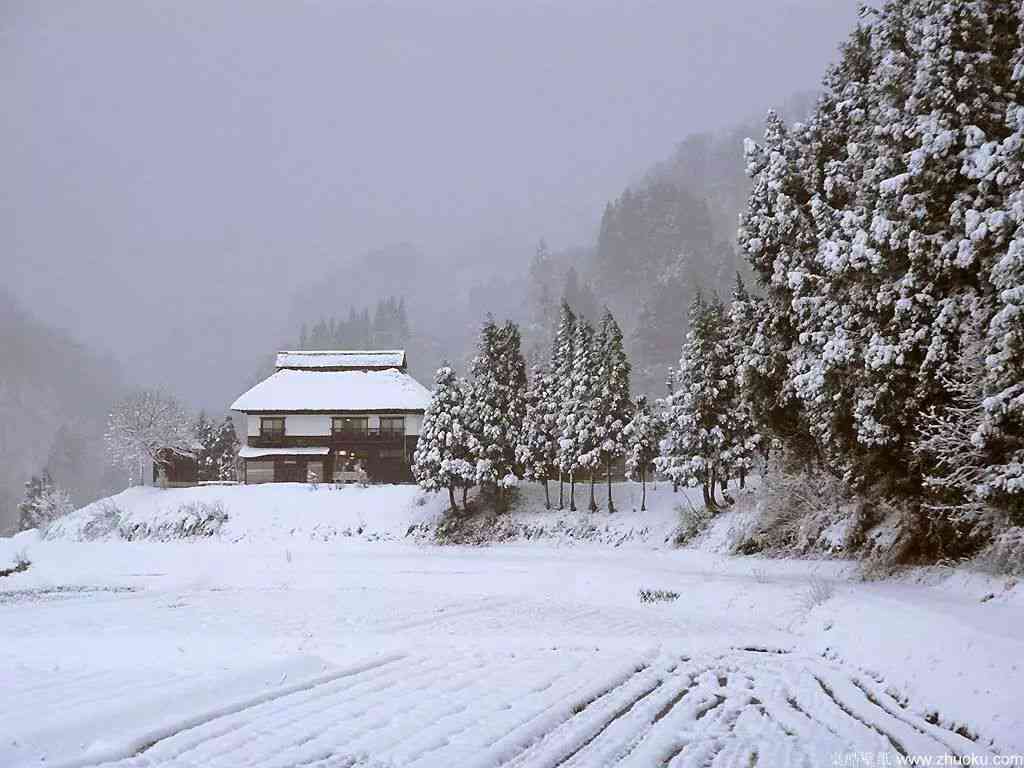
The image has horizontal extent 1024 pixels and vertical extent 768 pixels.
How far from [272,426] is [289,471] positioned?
3895mm

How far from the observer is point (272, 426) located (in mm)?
63188

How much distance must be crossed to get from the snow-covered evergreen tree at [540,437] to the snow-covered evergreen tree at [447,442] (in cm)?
356

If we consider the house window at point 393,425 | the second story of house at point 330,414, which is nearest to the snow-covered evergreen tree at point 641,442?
the second story of house at point 330,414

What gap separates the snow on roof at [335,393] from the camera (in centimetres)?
6269

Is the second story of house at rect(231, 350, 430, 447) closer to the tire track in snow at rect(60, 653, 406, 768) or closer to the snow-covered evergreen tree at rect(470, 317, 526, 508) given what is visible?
the snow-covered evergreen tree at rect(470, 317, 526, 508)

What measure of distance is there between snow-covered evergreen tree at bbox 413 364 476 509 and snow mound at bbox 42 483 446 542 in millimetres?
3136

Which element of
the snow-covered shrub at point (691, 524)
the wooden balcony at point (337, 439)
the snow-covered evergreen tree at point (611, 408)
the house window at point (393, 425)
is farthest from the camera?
the house window at point (393, 425)

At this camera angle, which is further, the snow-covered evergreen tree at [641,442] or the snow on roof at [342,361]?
the snow on roof at [342,361]

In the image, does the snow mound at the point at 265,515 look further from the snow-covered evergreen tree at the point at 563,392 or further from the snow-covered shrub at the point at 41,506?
the snow-covered shrub at the point at 41,506

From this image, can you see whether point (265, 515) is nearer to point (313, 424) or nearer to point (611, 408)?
point (313, 424)

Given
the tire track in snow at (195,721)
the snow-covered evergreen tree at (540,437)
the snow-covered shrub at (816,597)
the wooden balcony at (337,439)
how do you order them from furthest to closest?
the wooden balcony at (337,439), the snow-covered evergreen tree at (540,437), the snow-covered shrub at (816,597), the tire track in snow at (195,721)

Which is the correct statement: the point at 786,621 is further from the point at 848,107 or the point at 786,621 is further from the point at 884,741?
the point at 848,107

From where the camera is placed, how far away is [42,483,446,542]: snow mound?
4850 centimetres

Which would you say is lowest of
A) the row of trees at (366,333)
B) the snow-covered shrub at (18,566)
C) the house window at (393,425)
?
the snow-covered shrub at (18,566)
